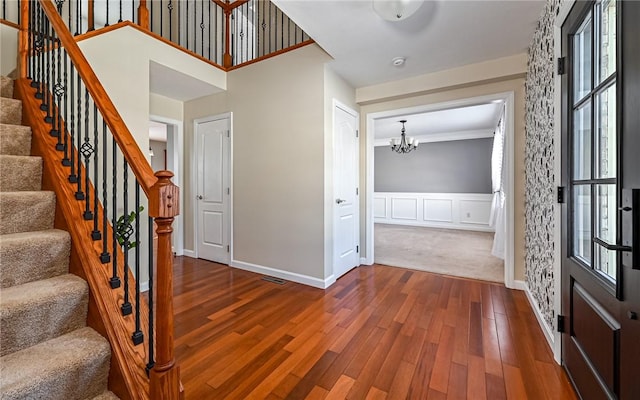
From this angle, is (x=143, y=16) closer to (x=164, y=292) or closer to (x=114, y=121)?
(x=114, y=121)

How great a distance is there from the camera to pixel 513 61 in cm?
281

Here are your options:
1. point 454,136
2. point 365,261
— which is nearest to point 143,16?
point 365,261

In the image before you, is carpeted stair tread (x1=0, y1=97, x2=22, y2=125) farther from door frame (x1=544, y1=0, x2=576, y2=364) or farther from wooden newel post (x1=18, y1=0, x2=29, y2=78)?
door frame (x1=544, y1=0, x2=576, y2=364)

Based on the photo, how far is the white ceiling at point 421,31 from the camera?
210 cm

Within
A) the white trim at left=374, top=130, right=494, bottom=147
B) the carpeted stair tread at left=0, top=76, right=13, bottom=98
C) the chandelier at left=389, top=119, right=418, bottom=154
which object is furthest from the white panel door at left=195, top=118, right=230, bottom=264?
the white trim at left=374, top=130, right=494, bottom=147

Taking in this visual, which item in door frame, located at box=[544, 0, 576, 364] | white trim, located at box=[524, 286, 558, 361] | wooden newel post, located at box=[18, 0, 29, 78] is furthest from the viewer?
wooden newel post, located at box=[18, 0, 29, 78]

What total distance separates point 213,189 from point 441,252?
3.77 m

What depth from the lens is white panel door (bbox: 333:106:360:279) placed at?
3.24 metres

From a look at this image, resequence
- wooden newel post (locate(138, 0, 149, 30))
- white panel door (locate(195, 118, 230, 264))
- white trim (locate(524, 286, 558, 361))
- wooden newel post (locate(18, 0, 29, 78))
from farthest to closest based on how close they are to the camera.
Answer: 1. white panel door (locate(195, 118, 230, 264))
2. wooden newel post (locate(138, 0, 149, 30))
3. wooden newel post (locate(18, 0, 29, 78))
4. white trim (locate(524, 286, 558, 361))

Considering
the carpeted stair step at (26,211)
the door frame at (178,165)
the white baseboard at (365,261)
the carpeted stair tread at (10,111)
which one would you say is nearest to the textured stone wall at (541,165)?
the white baseboard at (365,261)

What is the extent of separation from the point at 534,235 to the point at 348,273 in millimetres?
1972

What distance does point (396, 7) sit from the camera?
1826 mm

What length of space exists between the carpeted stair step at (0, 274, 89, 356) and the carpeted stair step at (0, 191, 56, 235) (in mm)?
384

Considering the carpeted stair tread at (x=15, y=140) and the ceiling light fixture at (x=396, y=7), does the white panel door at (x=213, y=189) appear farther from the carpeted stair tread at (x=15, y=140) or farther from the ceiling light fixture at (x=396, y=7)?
the ceiling light fixture at (x=396, y=7)
